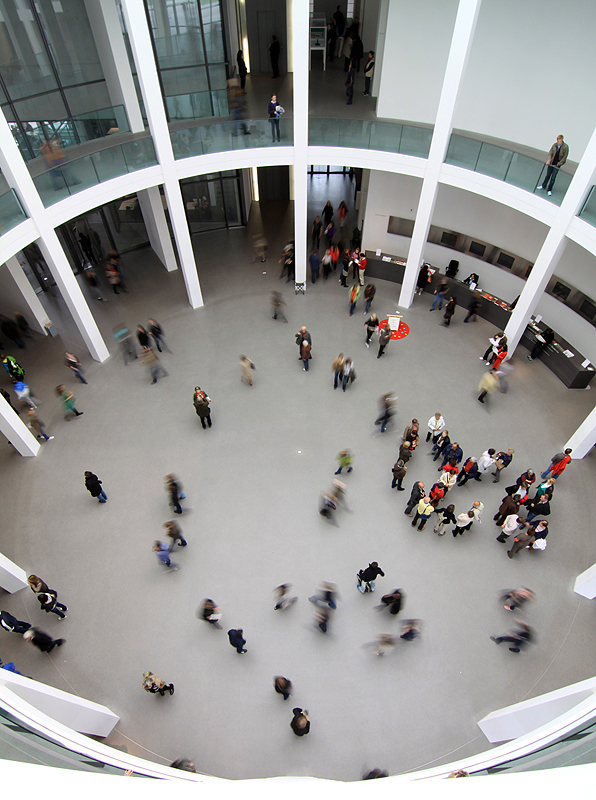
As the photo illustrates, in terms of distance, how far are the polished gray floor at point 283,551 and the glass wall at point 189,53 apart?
5985 millimetres

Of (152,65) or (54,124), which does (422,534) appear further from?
(54,124)

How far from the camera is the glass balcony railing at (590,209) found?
31.9 feet

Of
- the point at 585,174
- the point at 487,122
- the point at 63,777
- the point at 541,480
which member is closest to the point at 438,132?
the point at 487,122

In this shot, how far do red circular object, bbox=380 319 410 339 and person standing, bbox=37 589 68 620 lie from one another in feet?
32.8

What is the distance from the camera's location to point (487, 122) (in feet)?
42.4

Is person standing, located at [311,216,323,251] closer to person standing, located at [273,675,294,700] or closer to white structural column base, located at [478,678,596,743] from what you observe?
person standing, located at [273,675,294,700]

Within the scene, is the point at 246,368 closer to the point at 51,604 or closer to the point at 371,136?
the point at 51,604

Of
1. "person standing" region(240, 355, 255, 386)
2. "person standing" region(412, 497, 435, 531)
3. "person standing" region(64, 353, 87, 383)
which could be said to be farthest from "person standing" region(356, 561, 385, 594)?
"person standing" region(64, 353, 87, 383)

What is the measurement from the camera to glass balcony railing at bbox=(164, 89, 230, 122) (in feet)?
43.7

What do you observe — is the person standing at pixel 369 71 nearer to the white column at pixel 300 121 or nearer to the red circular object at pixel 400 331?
the white column at pixel 300 121

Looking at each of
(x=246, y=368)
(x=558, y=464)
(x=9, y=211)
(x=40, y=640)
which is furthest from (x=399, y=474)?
(x=9, y=211)

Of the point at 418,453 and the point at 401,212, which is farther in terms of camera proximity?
the point at 401,212

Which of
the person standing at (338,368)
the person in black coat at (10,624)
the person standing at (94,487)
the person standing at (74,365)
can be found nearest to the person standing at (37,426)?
the person standing at (74,365)

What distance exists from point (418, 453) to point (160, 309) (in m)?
8.68
